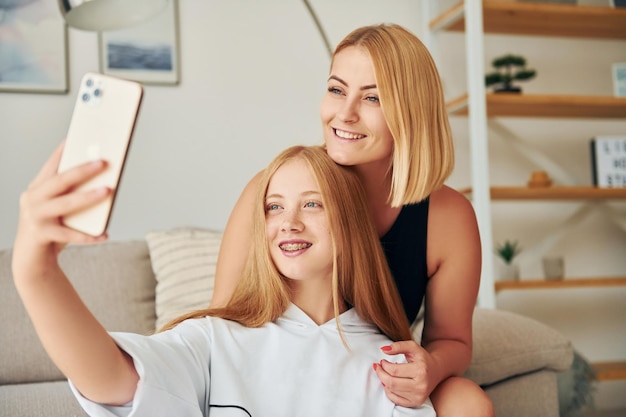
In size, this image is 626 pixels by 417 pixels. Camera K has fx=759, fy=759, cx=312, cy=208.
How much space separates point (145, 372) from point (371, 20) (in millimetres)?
2580

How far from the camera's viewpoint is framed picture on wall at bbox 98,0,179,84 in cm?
291

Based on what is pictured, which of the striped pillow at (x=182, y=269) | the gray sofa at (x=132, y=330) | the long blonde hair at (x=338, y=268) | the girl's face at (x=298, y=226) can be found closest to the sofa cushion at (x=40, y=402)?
the gray sofa at (x=132, y=330)

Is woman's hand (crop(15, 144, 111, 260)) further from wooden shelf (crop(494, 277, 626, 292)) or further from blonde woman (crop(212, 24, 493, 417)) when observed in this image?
wooden shelf (crop(494, 277, 626, 292))

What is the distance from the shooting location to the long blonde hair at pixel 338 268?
1.29 metres

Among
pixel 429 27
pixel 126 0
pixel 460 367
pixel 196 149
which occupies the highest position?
pixel 429 27

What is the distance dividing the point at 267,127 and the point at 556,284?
1362mm

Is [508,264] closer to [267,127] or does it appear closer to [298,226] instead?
[267,127]

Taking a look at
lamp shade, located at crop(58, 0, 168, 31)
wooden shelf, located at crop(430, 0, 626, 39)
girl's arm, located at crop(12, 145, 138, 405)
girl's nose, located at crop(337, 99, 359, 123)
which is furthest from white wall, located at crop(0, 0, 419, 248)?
girl's arm, located at crop(12, 145, 138, 405)

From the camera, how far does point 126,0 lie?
5.87 feet

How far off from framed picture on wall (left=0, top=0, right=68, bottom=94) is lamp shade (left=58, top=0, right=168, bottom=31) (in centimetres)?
108

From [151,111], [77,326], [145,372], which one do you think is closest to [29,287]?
[77,326]

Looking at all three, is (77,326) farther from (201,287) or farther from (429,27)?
(429,27)

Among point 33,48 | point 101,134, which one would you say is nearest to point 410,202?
point 101,134

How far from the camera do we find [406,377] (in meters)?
1.26
